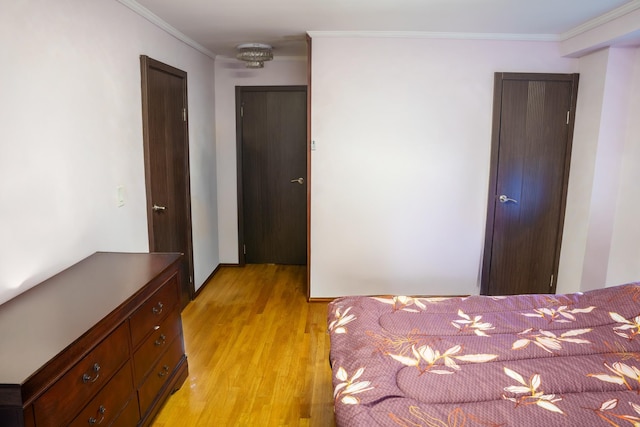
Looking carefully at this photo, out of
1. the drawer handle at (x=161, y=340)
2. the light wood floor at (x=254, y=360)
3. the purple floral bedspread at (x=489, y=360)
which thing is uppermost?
the purple floral bedspread at (x=489, y=360)

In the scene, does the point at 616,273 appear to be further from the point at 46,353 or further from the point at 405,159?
the point at 46,353

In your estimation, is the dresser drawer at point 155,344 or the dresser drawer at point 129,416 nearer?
the dresser drawer at point 129,416

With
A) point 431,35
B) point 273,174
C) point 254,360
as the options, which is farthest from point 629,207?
point 273,174

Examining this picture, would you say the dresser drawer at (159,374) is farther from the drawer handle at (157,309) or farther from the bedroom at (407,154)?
the bedroom at (407,154)

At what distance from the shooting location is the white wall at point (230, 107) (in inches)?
177

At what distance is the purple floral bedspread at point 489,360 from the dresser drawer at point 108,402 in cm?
90

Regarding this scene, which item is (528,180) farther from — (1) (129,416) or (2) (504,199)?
(1) (129,416)

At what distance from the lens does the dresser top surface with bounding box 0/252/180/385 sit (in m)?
1.32

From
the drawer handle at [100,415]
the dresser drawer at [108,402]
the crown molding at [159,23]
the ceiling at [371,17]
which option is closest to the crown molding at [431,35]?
the ceiling at [371,17]

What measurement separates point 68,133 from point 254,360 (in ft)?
5.80

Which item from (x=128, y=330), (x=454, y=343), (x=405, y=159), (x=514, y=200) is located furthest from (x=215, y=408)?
(x=514, y=200)

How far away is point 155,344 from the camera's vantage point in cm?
212

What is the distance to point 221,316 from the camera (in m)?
3.51

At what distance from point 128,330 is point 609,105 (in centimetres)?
363
